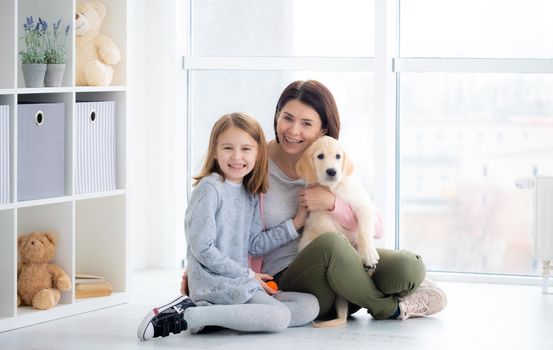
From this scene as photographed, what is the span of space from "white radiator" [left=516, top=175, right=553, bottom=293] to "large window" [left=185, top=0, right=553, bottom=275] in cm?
18

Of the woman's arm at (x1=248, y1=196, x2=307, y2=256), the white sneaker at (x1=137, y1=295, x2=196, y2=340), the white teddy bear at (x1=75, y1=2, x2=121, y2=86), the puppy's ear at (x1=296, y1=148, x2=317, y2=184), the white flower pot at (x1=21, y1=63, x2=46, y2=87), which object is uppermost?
the white teddy bear at (x1=75, y1=2, x2=121, y2=86)

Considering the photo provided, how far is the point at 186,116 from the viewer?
172 inches

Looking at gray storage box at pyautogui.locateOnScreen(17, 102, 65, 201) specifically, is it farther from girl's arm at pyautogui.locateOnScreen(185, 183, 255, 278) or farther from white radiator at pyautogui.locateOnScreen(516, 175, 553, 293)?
white radiator at pyautogui.locateOnScreen(516, 175, 553, 293)

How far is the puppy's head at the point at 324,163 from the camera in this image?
3170 millimetres

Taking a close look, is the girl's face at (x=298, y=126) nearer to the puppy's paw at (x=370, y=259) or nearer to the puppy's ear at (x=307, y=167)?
the puppy's ear at (x=307, y=167)

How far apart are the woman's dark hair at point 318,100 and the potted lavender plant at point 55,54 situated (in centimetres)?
71

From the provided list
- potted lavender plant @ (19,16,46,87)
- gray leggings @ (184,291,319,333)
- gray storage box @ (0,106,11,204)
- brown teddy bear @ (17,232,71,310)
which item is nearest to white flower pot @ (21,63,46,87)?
potted lavender plant @ (19,16,46,87)

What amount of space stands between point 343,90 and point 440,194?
22.5 inches

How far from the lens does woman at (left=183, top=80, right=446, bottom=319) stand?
10.3 feet

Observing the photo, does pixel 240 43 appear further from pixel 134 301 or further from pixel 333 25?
pixel 134 301

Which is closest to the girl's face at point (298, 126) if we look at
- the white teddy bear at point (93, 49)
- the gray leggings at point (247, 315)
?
the gray leggings at point (247, 315)

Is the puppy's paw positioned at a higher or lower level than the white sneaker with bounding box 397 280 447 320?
higher

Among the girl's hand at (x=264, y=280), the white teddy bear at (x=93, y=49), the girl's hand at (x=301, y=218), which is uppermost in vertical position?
the white teddy bear at (x=93, y=49)

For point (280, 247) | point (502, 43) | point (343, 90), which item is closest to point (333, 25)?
point (343, 90)
